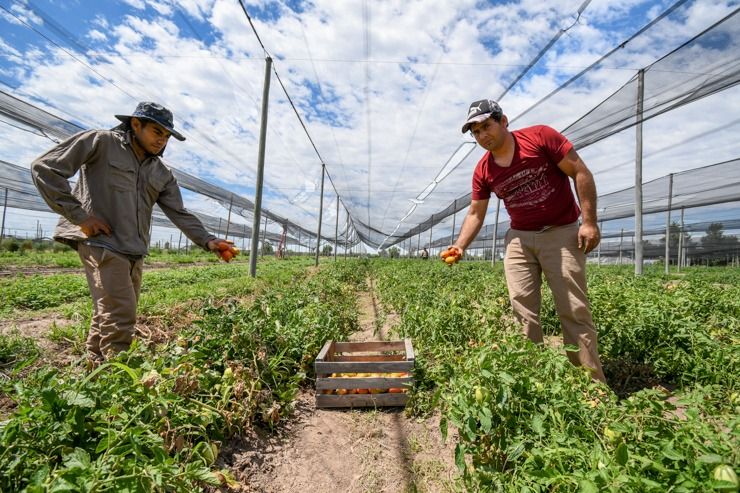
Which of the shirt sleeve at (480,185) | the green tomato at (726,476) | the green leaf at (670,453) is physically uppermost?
the shirt sleeve at (480,185)

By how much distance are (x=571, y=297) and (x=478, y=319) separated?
110 centimetres

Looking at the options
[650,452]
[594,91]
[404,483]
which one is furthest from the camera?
[594,91]

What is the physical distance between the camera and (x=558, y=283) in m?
2.80

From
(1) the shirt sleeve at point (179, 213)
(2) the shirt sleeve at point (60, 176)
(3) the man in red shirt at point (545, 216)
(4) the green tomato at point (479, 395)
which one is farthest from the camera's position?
(1) the shirt sleeve at point (179, 213)

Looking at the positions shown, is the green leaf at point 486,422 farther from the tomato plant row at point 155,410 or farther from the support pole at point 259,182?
the support pole at point 259,182

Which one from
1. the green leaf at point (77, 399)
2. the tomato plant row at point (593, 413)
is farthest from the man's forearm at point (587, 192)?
the green leaf at point (77, 399)

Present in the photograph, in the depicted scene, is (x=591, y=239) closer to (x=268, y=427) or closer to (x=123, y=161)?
(x=268, y=427)

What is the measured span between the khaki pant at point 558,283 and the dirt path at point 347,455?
1060 millimetres

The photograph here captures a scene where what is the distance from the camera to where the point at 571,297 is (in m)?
2.72

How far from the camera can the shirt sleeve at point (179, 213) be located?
312 cm

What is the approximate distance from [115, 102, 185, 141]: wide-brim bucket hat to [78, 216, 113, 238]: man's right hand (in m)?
0.73

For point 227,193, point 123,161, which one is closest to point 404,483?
point 123,161

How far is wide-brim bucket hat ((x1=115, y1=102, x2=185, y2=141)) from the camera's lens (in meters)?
2.64

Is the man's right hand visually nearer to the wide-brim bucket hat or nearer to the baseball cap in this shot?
the wide-brim bucket hat
